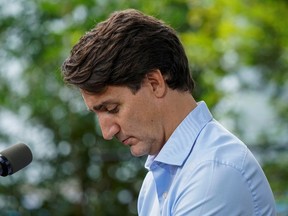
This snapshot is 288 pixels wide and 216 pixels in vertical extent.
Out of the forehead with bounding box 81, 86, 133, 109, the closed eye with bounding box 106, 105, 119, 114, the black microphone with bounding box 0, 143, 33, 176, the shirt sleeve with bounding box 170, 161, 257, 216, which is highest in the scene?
the forehead with bounding box 81, 86, 133, 109

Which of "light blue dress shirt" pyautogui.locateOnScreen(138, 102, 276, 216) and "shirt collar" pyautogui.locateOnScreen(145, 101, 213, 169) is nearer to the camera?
"light blue dress shirt" pyautogui.locateOnScreen(138, 102, 276, 216)

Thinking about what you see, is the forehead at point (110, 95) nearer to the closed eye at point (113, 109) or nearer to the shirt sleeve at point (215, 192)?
the closed eye at point (113, 109)

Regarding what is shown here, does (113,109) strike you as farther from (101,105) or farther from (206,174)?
(206,174)

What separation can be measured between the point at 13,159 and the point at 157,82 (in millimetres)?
511

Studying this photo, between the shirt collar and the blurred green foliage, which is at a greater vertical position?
the shirt collar

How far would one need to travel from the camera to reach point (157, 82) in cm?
221

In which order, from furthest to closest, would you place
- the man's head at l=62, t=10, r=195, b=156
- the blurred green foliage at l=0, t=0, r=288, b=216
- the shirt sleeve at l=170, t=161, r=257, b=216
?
the blurred green foliage at l=0, t=0, r=288, b=216 < the man's head at l=62, t=10, r=195, b=156 < the shirt sleeve at l=170, t=161, r=257, b=216

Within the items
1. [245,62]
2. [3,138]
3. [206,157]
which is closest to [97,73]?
[206,157]

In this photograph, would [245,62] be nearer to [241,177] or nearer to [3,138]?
[3,138]

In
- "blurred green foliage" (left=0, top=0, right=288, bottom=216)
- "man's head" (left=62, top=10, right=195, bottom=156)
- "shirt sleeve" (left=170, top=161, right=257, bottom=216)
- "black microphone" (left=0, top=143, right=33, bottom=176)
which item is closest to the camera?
"shirt sleeve" (left=170, top=161, right=257, bottom=216)

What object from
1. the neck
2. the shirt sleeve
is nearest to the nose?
the neck

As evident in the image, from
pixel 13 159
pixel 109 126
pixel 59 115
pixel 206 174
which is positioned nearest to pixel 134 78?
pixel 109 126

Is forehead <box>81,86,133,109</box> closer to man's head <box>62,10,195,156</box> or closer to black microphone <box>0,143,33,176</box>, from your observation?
man's head <box>62,10,195,156</box>

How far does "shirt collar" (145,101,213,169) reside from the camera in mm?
2232
